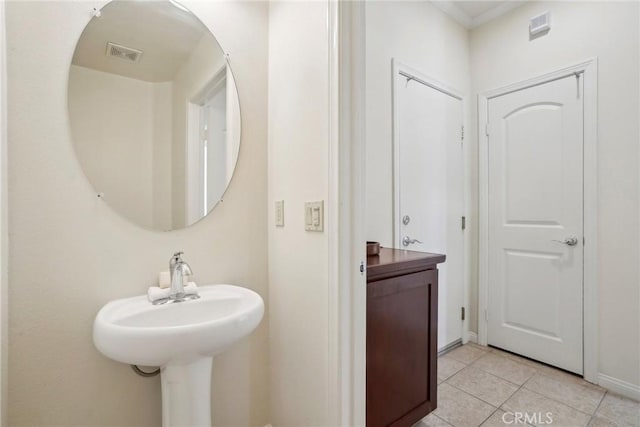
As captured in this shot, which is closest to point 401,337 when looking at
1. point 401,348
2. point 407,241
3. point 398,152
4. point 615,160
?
point 401,348

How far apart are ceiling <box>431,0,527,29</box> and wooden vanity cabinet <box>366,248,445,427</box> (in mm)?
2150

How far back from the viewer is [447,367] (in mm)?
2203

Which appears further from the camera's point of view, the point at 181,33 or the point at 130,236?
the point at 181,33

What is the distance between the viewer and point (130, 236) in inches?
45.0

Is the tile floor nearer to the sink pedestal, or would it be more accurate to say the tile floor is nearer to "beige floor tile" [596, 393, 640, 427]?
"beige floor tile" [596, 393, 640, 427]

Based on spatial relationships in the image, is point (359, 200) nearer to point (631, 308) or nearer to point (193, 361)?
point (193, 361)

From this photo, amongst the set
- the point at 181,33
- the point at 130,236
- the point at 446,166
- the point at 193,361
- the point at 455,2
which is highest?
the point at 455,2

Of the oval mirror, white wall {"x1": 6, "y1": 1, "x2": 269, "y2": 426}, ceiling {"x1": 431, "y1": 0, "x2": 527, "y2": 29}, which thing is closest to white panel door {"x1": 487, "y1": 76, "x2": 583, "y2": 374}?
ceiling {"x1": 431, "y1": 0, "x2": 527, "y2": 29}

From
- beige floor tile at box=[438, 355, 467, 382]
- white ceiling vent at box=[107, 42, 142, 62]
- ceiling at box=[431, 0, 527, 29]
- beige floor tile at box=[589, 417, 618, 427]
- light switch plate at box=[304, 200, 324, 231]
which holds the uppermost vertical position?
ceiling at box=[431, 0, 527, 29]

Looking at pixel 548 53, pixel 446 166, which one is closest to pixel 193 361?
pixel 446 166

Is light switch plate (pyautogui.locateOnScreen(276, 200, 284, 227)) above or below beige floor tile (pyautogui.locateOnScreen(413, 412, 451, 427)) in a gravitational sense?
above

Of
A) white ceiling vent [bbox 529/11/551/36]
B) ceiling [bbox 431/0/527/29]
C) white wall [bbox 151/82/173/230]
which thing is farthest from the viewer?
ceiling [bbox 431/0/527/29]

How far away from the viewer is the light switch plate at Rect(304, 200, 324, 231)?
110 cm

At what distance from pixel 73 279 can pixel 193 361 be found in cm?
51
